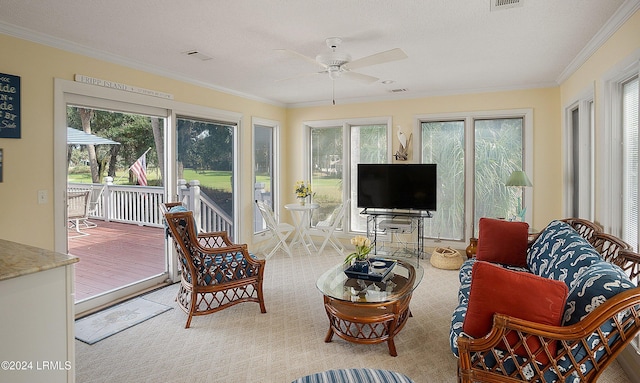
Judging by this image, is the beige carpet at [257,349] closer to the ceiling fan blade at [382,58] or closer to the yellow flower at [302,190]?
the ceiling fan blade at [382,58]

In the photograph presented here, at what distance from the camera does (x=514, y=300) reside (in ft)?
5.80

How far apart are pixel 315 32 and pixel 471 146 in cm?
350

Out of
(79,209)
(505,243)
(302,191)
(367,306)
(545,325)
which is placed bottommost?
(367,306)

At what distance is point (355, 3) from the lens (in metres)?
2.59

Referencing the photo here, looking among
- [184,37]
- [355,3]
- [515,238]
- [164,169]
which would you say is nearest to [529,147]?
[515,238]

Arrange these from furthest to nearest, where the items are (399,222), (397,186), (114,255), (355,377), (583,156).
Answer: (397,186) → (399,222) → (114,255) → (583,156) → (355,377)

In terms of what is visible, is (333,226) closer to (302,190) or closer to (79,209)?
(302,190)

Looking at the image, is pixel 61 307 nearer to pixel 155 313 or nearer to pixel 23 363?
pixel 23 363

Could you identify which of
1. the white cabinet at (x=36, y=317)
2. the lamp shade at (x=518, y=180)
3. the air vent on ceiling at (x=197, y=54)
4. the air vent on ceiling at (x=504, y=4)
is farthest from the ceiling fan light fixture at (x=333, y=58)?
the lamp shade at (x=518, y=180)

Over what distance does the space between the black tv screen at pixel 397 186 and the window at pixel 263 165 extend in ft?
5.70

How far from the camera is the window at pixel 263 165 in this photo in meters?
6.11

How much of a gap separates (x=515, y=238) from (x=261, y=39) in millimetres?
3043

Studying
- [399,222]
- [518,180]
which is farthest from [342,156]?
[518,180]

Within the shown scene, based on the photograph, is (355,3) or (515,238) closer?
(355,3)
